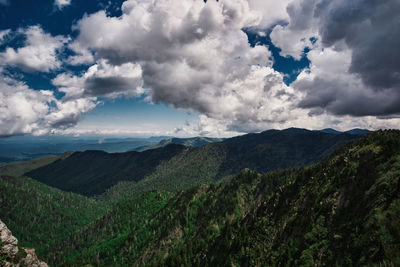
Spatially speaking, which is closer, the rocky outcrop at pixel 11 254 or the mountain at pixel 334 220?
the mountain at pixel 334 220

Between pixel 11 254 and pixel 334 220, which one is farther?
pixel 11 254

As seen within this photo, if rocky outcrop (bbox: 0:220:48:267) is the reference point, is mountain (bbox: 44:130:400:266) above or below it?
above

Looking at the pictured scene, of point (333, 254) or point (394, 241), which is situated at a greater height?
point (394, 241)

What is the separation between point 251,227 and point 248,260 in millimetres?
20792

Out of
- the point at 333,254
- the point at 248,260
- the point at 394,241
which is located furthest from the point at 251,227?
the point at 394,241

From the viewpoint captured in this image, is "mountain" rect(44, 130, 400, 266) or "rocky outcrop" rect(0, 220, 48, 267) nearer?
"mountain" rect(44, 130, 400, 266)

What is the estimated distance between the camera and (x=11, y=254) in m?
108

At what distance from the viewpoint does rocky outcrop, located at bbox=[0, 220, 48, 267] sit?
105 m

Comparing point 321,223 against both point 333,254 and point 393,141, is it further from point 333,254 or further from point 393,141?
point 393,141

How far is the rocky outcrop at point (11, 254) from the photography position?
10500cm

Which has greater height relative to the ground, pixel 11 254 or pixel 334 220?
pixel 334 220

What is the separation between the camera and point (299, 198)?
8788cm

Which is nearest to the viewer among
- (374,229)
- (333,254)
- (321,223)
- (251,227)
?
(374,229)

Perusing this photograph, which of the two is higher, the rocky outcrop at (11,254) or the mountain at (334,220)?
Result: the mountain at (334,220)
